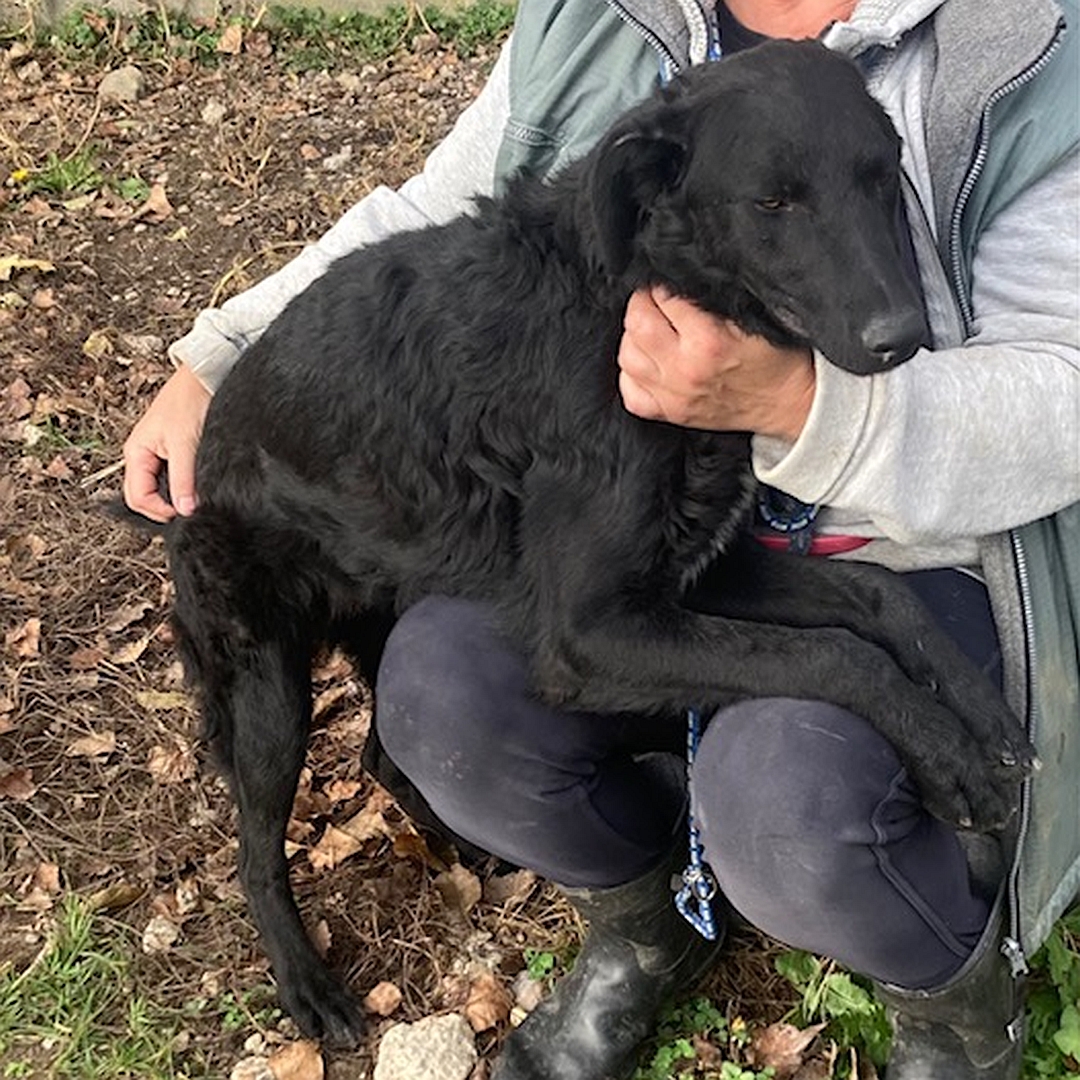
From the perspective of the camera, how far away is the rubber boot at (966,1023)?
86.0 inches

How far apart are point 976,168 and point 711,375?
459mm

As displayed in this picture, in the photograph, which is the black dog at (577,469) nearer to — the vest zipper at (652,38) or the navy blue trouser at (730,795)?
the navy blue trouser at (730,795)

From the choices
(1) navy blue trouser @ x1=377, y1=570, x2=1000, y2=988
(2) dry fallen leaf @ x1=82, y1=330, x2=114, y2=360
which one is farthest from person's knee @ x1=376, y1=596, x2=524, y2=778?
(2) dry fallen leaf @ x1=82, y1=330, x2=114, y2=360

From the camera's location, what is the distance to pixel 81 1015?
2.63m

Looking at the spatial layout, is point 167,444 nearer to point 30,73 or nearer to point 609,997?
point 609,997

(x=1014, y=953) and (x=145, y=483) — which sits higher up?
(x=145, y=483)

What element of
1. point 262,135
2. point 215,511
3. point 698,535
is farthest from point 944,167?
point 262,135

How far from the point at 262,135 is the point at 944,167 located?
3.71 metres

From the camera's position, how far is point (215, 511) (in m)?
2.54

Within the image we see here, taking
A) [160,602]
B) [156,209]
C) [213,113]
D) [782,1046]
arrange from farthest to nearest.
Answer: [213,113] < [156,209] < [160,602] < [782,1046]

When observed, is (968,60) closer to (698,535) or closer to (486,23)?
(698,535)

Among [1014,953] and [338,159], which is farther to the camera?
[338,159]

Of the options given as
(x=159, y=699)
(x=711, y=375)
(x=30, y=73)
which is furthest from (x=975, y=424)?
(x=30, y=73)

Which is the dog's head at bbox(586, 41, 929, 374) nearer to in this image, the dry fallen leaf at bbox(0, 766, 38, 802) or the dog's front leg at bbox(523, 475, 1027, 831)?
the dog's front leg at bbox(523, 475, 1027, 831)
